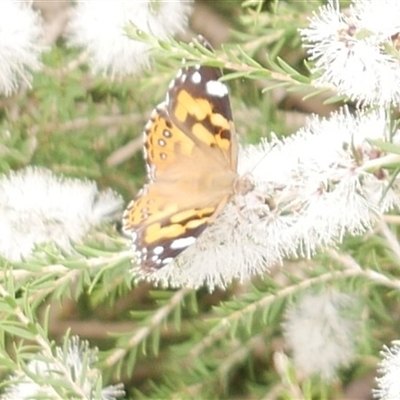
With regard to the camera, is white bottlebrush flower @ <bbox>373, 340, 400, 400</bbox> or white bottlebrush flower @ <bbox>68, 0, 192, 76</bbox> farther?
white bottlebrush flower @ <bbox>68, 0, 192, 76</bbox>

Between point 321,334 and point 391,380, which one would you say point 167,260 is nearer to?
point 391,380

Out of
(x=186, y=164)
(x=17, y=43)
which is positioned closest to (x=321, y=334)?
(x=186, y=164)

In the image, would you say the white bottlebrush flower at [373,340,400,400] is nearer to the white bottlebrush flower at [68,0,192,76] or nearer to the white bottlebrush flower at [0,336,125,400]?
the white bottlebrush flower at [0,336,125,400]

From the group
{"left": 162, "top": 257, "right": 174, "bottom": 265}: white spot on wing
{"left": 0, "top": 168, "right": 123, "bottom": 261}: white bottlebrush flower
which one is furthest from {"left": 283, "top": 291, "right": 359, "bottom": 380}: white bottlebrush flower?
{"left": 162, "top": 257, "right": 174, "bottom": 265}: white spot on wing

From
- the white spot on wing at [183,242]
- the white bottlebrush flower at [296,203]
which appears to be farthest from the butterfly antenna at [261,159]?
the white spot on wing at [183,242]

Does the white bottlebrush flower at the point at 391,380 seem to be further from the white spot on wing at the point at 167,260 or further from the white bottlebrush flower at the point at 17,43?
the white bottlebrush flower at the point at 17,43

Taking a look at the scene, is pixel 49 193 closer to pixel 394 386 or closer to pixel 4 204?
pixel 4 204
